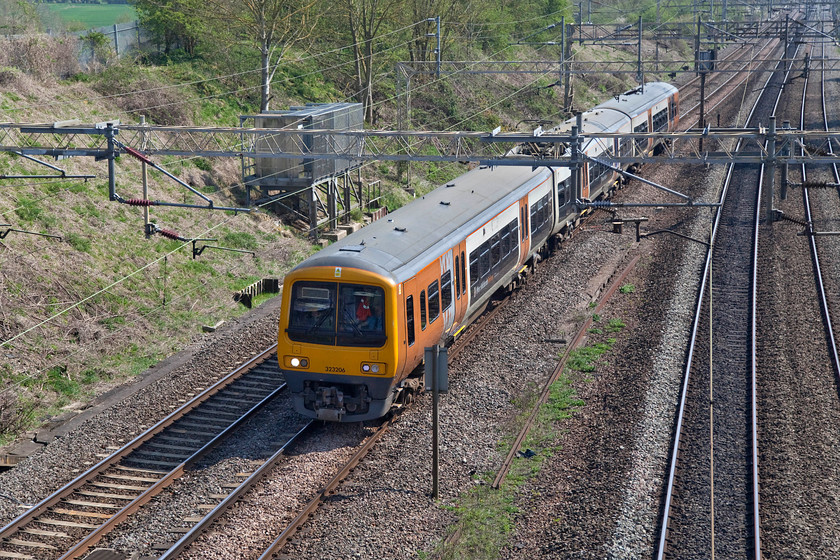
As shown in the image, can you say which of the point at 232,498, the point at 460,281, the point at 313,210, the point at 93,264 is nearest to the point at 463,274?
the point at 460,281

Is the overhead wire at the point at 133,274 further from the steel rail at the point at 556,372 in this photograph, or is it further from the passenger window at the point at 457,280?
the steel rail at the point at 556,372

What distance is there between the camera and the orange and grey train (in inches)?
527

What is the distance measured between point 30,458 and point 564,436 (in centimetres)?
785

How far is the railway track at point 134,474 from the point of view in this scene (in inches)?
438

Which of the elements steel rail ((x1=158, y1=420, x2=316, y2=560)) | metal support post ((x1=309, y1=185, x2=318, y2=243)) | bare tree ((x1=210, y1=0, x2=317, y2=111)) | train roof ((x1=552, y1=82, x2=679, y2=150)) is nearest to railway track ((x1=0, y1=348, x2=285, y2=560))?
steel rail ((x1=158, y1=420, x2=316, y2=560))

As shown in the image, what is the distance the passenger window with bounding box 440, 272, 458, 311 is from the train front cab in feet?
6.99

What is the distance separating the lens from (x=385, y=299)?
43.5 feet

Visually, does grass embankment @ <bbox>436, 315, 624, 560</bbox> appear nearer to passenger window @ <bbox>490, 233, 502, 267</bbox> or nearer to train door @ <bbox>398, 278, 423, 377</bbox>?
train door @ <bbox>398, 278, 423, 377</bbox>

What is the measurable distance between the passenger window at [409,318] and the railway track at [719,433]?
13.6ft

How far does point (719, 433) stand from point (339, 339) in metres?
5.92

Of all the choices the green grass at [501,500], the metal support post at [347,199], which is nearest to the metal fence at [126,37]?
the metal support post at [347,199]

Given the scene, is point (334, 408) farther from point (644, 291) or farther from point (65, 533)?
point (644, 291)

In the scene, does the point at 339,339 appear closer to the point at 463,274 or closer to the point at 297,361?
the point at 297,361

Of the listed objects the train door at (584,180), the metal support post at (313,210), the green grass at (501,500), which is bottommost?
the green grass at (501,500)
